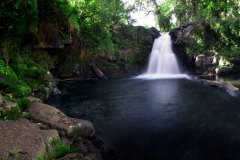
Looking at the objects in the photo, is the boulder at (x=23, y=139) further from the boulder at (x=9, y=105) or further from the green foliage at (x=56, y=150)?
the boulder at (x=9, y=105)

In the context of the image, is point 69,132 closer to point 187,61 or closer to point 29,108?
point 29,108

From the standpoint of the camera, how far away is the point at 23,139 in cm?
493

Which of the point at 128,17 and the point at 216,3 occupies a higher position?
the point at 128,17

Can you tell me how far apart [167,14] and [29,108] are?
121 ft

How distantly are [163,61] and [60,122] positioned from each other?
2314cm

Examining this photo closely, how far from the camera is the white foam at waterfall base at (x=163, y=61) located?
90.9ft

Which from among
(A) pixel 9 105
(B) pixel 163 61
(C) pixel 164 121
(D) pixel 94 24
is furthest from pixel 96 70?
(A) pixel 9 105

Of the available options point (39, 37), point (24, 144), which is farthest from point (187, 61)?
point (24, 144)

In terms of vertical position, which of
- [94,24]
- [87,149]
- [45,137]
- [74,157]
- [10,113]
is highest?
[94,24]

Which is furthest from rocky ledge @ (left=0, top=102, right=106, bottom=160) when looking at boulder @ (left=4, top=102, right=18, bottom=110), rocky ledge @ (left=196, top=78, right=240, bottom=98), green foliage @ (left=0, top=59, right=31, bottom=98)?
rocky ledge @ (left=196, top=78, right=240, bottom=98)

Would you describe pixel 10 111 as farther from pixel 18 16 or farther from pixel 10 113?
pixel 18 16

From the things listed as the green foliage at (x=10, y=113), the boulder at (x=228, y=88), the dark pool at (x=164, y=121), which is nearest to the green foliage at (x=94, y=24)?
the dark pool at (x=164, y=121)

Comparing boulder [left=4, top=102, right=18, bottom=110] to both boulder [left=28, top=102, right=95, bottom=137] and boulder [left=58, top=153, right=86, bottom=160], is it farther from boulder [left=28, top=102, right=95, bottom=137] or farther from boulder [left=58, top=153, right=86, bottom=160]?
boulder [left=58, top=153, right=86, bottom=160]

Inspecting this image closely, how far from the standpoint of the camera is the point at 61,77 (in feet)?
68.2
